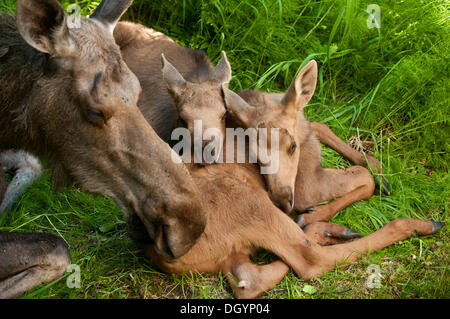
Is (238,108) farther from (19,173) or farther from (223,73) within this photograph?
(19,173)

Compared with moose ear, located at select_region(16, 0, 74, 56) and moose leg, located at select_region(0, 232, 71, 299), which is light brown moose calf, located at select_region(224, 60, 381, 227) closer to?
moose ear, located at select_region(16, 0, 74, 56)

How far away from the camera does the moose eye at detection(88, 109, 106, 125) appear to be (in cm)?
384

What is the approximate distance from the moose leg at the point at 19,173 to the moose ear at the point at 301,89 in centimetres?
248

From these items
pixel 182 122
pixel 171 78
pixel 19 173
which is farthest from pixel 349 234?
pixel 19 173

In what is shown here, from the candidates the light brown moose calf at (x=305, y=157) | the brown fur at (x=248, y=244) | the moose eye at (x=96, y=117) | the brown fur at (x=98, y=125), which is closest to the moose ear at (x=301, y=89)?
the light brown moose calf at (x=305, y=157)

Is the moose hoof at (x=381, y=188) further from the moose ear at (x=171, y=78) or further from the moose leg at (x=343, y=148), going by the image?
the moose ear at (x=171, y=78)

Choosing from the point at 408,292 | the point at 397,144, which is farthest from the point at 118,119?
the point at 397,144

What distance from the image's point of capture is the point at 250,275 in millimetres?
4230

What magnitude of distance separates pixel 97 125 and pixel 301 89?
82.5 inches

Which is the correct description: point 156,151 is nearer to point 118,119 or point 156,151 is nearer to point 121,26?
point 118,119

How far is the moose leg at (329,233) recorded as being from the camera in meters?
4.74

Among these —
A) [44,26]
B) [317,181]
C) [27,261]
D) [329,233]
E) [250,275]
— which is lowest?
[27,261]

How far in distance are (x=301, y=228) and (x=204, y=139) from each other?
115cm

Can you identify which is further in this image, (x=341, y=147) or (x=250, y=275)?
(x=341, y=147)
